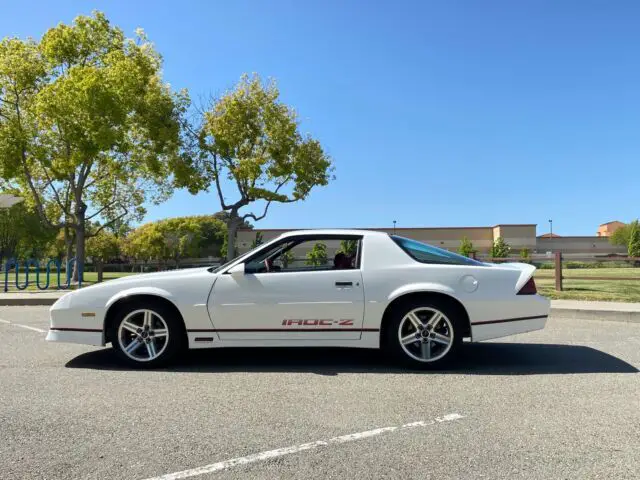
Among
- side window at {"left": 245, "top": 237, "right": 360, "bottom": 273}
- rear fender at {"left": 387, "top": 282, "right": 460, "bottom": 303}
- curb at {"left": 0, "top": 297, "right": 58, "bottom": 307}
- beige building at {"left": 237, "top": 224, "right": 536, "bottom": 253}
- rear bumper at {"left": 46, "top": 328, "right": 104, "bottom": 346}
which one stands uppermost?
beige building at {"left": 237, "top": 224, "right": 536, "bottom": 253}

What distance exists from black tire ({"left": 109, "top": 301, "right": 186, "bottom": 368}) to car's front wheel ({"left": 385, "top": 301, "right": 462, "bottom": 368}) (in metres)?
2.22

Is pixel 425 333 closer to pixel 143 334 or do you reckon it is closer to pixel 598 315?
pixel 143 334

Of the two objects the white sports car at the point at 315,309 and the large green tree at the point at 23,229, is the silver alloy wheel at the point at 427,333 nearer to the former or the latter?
the white sports car at the point at 315,309

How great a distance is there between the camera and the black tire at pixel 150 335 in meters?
5.26

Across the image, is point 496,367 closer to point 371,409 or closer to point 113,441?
point 371,409

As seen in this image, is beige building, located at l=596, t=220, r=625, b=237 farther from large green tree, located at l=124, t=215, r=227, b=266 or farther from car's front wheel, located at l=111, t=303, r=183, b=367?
car's front wheel, located at l=111, t=303, r=183, b=367

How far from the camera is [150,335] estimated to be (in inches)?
209

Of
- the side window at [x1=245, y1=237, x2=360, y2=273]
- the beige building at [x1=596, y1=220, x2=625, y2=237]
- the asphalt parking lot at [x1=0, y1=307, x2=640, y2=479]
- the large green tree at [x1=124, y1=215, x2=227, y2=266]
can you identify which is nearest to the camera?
the asphalt parking lot at [x1=0, y1=307, x2=640, y2=479]

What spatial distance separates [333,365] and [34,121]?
2311cm

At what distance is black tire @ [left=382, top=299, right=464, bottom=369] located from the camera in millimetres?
5191

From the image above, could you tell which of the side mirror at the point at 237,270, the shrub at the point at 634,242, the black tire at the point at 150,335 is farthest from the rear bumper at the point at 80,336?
the shrub at the point at 634,242

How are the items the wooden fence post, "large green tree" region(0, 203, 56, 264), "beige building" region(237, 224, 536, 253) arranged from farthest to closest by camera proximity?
"beige building" region(237, 224, 536, 253), "large green tree" region(0, 203, 56, 264), the wooden fence post

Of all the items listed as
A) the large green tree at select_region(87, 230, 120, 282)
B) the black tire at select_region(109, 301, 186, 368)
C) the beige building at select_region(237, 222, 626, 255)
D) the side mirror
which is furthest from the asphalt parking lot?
the large green tree at select_region(87, 230, 120, 282)

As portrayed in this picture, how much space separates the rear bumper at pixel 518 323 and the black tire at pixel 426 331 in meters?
0.19
